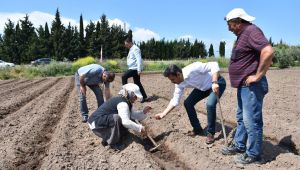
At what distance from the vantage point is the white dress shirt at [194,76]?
6230 millimetres

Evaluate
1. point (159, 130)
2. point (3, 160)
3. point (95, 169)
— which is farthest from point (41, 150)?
point (159, 130)

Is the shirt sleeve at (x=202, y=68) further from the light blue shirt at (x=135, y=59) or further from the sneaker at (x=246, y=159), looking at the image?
the light blue shirt at (x=135, y=59)

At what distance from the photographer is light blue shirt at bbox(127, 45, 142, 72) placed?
1002cm

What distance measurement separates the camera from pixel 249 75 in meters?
5.16

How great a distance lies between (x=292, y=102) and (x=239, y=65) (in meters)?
5.85

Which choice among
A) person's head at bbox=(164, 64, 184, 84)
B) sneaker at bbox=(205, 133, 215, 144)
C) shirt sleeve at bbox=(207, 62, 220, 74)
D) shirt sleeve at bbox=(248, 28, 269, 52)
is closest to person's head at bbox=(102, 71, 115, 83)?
person's head at bbox=(164, 64, 184, 84)

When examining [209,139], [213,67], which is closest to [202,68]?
[213,67]

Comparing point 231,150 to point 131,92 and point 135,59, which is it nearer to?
point 131,92

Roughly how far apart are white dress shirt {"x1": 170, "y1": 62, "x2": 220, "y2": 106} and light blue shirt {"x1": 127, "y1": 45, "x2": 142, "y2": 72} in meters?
3.78

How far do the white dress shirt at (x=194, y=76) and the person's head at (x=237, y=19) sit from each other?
110 cm

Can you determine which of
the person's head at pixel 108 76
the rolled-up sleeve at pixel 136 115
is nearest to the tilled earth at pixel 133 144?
the rolled-up sleeve at pixel 136 115

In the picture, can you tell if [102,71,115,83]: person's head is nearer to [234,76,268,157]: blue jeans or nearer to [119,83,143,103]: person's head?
[119,83,143,103]: person's head

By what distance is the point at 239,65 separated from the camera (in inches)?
206

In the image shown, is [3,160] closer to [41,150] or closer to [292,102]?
[41,150]
